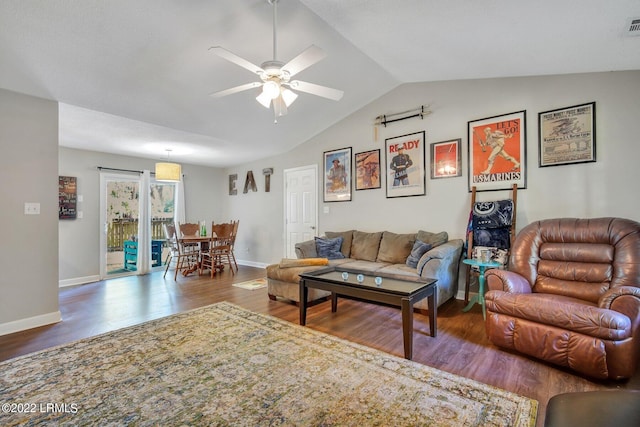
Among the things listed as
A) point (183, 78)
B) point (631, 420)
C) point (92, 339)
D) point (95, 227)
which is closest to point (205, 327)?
point (92, 339)

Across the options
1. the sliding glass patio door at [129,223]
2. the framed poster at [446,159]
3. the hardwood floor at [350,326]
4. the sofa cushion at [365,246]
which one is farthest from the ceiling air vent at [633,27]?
the sliding glass patio door at [129,223]

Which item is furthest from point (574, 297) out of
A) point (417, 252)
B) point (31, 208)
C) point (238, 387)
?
point (31, 208)

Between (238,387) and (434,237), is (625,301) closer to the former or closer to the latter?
(434,237)

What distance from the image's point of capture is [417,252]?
3.69 m

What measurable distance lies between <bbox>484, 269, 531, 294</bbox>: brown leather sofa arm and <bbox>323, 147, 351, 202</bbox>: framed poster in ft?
9.10

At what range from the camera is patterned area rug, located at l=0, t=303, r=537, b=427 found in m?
1.61

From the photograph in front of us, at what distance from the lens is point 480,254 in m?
3.40

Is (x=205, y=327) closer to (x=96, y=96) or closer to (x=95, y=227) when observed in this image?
(x=96, y=96)

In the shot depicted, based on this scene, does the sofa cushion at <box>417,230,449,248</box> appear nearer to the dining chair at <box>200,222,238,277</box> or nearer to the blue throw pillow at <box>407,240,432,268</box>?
the blue throw pillow at <box>407,240,432,268</box>

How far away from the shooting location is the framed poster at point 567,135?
304 centimetres

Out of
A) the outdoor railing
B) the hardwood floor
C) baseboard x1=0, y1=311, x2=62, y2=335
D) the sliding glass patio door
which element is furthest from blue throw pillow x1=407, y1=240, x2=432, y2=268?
the outdoor railing

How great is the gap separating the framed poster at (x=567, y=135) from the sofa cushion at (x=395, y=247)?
1.77m

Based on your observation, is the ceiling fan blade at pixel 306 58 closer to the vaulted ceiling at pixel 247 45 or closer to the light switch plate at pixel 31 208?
the vaulted ceiling at pixel 247 45

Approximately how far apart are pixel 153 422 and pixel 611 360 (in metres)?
2.79
